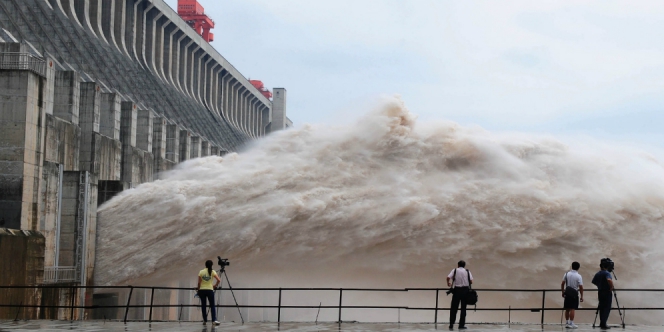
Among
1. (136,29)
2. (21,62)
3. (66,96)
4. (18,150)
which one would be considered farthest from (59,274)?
(136,29)

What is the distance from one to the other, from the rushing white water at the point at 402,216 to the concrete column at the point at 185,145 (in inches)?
935

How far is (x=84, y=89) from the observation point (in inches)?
1825

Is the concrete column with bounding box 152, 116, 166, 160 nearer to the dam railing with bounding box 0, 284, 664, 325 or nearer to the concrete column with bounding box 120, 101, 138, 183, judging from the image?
the concrete column with bounding box 120, 101, 138, 183

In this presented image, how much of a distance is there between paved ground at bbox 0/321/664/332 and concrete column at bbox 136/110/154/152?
99.8 feet

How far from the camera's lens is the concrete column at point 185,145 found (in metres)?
63.2

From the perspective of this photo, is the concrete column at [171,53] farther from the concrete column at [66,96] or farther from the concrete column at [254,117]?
the concrete column at [66,96]

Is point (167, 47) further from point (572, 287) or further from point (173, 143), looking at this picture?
point (572, 287)

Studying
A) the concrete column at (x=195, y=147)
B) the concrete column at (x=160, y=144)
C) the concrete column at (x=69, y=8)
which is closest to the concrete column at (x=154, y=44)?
the concrete column at (x=69, y=8)

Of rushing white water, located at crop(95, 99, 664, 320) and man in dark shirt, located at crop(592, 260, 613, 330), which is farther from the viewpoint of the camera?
rushing white water, located at crop(95, 99, 664, 320)

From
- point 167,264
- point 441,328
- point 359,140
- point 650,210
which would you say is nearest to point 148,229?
point 167,264

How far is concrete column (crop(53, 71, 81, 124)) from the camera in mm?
42375

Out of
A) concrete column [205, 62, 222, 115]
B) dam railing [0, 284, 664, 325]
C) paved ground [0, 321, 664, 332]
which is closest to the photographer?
paved ground [0, 321, 664, 332]

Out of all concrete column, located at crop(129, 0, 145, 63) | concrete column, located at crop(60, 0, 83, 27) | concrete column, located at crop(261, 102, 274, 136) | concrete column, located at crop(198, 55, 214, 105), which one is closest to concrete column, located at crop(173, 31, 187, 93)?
concrete column, located at crop(198, 55, 214, 105)

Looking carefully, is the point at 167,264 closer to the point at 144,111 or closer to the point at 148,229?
the point at 148,229
